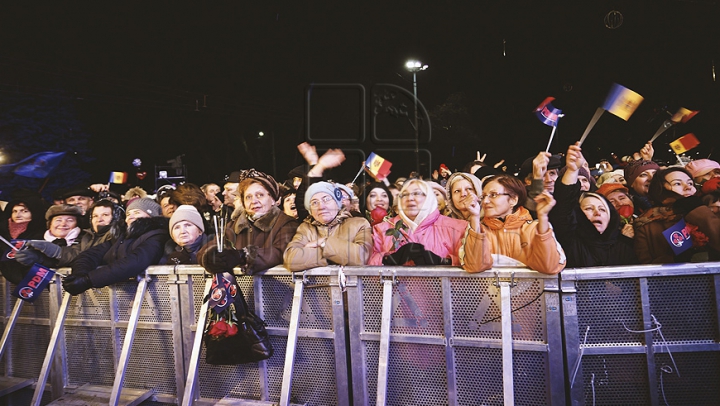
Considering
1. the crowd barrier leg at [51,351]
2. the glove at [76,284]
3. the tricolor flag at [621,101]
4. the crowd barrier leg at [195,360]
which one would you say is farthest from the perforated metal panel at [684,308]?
the crowd barrier leg at [51,351]

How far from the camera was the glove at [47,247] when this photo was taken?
14.6 ft

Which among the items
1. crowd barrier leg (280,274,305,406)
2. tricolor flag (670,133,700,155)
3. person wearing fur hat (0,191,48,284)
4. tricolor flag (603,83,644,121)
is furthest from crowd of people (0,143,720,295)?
tricolor flag (670,133,700,155)

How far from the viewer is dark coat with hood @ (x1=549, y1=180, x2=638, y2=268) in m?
3.20

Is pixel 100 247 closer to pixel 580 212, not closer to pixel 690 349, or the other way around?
pixel 580 212

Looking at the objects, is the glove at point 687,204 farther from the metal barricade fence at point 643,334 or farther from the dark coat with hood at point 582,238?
the metal barricade fence at point 643,334

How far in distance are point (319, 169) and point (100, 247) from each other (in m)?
2.44

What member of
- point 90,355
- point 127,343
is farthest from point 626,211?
point 90,355

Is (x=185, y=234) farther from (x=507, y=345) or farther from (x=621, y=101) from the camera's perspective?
(x=621, y=101)

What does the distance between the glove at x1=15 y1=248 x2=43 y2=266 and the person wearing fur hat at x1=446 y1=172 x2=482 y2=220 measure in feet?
13.8

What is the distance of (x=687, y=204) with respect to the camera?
3.41m

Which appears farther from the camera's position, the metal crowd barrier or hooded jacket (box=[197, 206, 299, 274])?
hooded jacket (box=[197, 206, 299, 274])

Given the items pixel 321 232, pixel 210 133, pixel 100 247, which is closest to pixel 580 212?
pixel 321 232

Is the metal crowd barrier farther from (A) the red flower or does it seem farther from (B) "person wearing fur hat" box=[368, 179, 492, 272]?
(A) the red flower

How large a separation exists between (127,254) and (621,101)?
14.3 ft
